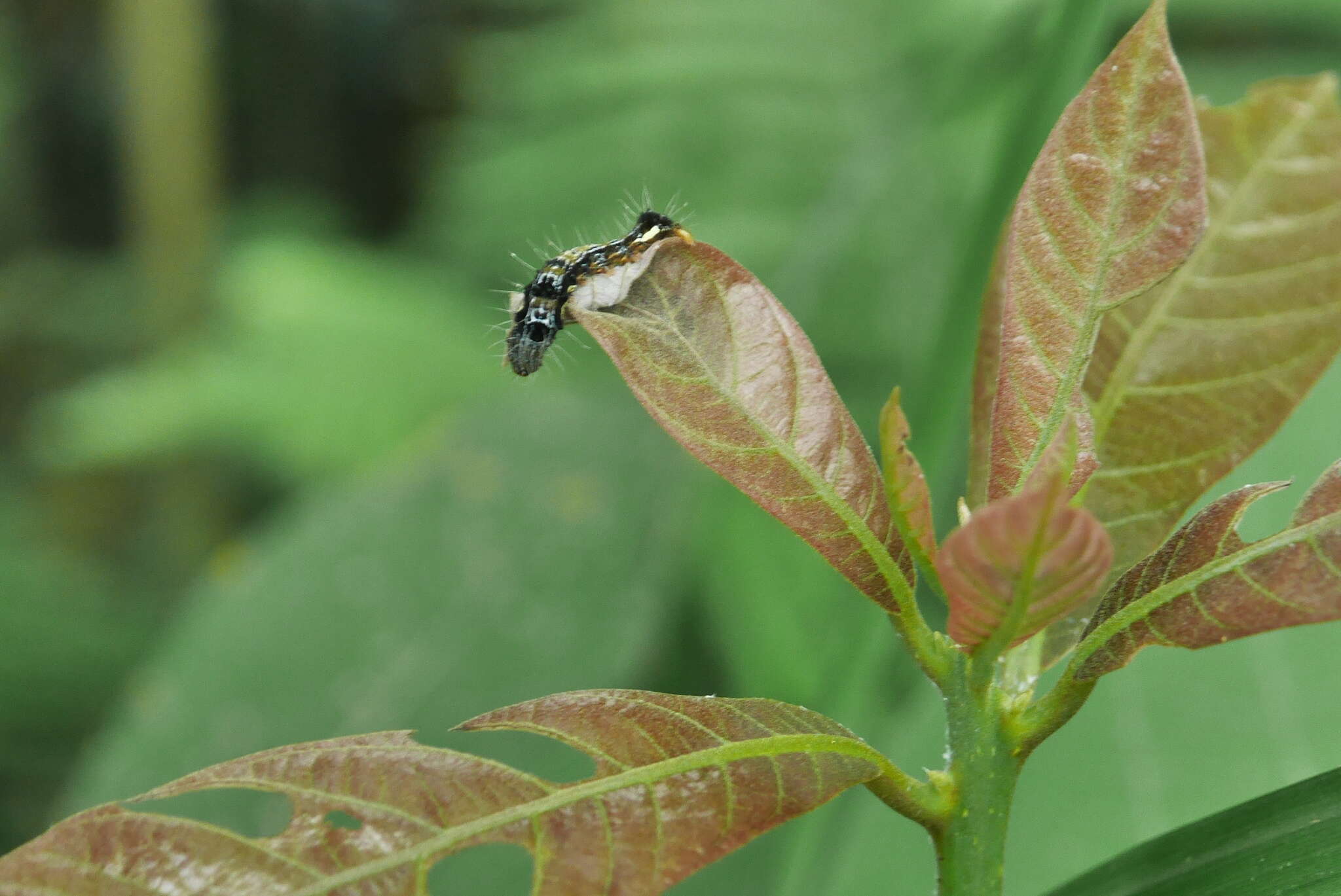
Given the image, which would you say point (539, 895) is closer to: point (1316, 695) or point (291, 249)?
point (1316, 695)

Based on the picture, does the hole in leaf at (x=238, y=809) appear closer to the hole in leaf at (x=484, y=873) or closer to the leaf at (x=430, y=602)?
the leaf at (x=430, y=602)

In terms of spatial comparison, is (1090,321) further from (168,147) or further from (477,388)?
(168,147)

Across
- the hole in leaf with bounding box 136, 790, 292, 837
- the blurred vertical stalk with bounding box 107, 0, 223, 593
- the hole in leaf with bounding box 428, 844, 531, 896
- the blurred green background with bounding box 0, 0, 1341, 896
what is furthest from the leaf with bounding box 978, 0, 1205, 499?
the blurred vertical stalk with bounding box 107, 0, 223, 593

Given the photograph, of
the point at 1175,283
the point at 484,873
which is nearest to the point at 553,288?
the point at 1175,283

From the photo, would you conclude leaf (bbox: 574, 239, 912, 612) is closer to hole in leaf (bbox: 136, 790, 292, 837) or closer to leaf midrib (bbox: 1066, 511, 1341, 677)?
leaf midrib (bbox: 1066, 511, 1341, 677)

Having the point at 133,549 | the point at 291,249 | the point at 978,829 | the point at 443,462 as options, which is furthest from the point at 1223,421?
the point at 133,549

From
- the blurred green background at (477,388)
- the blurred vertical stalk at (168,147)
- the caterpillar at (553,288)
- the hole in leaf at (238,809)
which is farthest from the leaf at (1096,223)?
the blurred vertical stalk at (168,147)

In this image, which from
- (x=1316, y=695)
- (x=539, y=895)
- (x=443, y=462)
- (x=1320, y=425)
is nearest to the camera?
(x=539, y=895)
